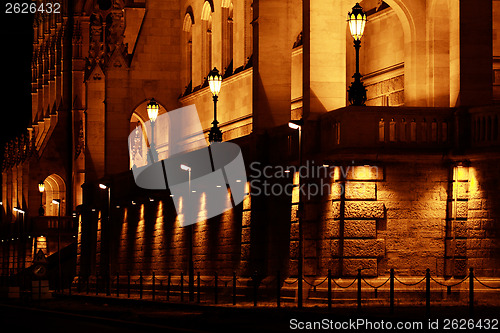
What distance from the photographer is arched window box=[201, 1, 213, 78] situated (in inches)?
2567

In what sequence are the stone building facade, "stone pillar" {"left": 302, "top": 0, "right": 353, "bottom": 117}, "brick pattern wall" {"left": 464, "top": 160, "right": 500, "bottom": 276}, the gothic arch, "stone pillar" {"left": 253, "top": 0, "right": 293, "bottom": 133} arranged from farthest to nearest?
1. the gothic arch
2. "stone pillar" {"left": 253, "top": 0, "right": 293, "bottom": 133}
3. "stone pillar" {"left": 302, "top": 0, "right": 353, "bottom": 117}
4. the stone building facade
5. "brick pattern wall" {"left": 464, "top": 160, "right": 500, "bottom": 276}

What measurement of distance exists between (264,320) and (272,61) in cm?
1605

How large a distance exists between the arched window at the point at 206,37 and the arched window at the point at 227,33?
2.63m

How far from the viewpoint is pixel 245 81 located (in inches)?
2274

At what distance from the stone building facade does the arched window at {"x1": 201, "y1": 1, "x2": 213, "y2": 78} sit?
81 mm

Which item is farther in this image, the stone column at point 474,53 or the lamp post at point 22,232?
the lamp post at point 22,232

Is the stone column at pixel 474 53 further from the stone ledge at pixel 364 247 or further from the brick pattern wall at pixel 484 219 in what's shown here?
the stone ledge at pixel 364 247

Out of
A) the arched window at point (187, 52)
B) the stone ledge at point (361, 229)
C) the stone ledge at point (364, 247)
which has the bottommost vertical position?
the stone ledge at point (364, 247)

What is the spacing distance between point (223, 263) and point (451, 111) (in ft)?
48.0

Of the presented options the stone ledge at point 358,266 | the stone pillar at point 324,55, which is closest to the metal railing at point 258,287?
the stone ledge at point 358,266

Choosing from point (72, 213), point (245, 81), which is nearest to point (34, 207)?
point (72, 213)

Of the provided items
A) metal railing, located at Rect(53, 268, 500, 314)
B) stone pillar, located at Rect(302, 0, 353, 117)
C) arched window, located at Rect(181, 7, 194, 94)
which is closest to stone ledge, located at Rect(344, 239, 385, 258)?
metal railing, located at Rect(53, 268, 500, 314)

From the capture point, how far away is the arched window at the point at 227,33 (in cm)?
6216

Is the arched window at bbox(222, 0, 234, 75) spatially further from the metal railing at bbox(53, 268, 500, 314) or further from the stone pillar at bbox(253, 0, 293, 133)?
the stone pillar at bbox(253, 0, 293, 133)
